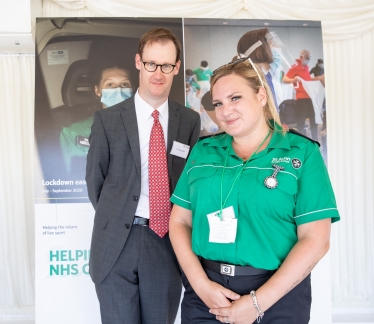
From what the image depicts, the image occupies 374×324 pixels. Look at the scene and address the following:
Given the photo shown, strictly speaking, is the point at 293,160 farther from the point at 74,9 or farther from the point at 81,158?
the point at 74,9

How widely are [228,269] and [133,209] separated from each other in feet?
2.39

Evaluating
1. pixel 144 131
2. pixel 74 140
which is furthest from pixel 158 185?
pixel 74 140

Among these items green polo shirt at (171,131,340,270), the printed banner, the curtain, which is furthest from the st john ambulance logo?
the curtain

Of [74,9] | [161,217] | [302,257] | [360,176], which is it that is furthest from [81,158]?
[360,176]

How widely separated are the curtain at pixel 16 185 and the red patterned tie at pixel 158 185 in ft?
6.94

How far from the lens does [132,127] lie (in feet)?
7.34

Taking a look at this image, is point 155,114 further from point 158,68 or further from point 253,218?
point 253,218

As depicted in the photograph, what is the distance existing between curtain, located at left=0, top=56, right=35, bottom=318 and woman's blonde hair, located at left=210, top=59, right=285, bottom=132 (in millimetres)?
2702

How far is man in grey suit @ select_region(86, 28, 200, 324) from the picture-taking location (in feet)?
7.07

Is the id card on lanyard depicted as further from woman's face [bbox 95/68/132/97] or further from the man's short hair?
woman's face [bbox 95/68/132/97]

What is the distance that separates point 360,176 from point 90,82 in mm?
2558

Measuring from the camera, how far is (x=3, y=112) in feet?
12.9

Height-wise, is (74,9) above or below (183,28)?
above

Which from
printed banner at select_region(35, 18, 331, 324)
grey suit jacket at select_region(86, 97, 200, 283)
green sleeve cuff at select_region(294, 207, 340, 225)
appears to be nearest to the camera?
green sleeve cuff at select_region(294, 207, 340, 225)
